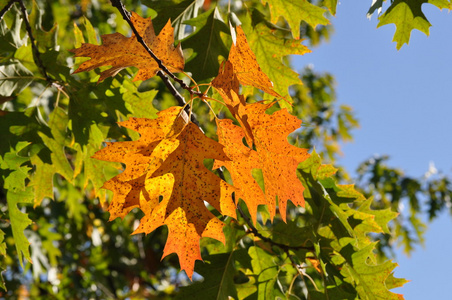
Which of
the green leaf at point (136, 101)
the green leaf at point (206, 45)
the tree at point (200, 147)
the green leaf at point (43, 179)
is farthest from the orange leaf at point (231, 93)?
the green leaf at point (43, 179)

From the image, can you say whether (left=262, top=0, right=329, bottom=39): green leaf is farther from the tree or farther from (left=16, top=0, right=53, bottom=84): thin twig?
(left=16, top=0, right=53, bottom=84): thin twig

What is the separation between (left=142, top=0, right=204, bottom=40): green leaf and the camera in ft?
6.37

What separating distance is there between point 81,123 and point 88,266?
3649 millimetres

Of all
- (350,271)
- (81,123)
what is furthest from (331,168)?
(81,123)

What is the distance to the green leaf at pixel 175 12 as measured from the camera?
1.94m

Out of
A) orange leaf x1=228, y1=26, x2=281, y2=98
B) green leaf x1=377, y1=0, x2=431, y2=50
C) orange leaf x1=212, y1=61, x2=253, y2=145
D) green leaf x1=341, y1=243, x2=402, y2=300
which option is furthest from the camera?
green leaf x1=377, y1=0, x2=431, y2=50

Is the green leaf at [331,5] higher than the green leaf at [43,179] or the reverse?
higher

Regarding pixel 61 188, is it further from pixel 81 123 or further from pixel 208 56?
pixel 208 56

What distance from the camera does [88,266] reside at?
206 inches

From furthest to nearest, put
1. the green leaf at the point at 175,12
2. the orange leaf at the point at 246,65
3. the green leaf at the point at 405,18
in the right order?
the green leaf at the point at 175,12 → the green leaf at the point at 405,18 → the orange leaf at the point at 246,65

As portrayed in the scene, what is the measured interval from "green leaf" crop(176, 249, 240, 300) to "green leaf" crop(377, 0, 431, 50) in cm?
110

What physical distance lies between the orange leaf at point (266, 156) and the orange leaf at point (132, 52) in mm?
253

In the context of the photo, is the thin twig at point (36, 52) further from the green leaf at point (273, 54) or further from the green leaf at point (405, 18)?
the green leaf at point (405, 18)

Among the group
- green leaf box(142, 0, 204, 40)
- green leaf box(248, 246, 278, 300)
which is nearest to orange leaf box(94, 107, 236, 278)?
green leaf box(248, 246, 278, 300)
